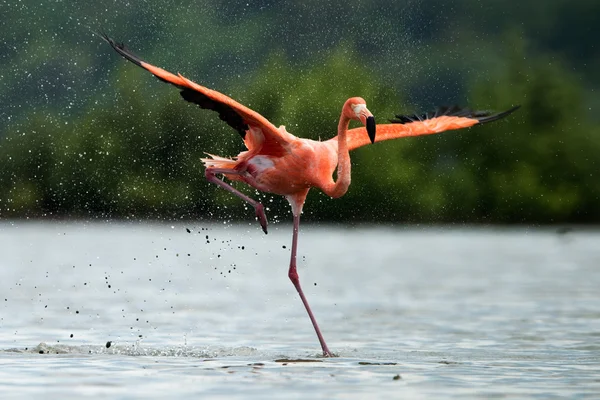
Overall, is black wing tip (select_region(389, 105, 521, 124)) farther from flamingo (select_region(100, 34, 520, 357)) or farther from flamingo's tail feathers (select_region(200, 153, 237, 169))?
flamingo's tail feathers (select_region(200, 153, 237, 169))

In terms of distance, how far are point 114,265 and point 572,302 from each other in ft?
41.3

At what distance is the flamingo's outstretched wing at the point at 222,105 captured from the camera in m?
12.7

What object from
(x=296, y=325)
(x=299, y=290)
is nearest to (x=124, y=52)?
(x=299, y=290)

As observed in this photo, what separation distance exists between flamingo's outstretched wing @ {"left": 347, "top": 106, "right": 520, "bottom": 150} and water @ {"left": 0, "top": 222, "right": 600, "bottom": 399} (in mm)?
2196

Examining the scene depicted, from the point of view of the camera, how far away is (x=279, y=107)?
67312 millimetres

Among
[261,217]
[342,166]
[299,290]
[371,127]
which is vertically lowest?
[299,290]

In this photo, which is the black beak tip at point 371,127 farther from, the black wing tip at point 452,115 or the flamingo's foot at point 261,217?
the black wing tip at point 452,115

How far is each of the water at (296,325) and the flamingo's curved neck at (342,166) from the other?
162 centimetres

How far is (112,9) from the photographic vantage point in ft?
298

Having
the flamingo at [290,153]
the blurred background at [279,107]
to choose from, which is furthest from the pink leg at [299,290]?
the blurred background at [279,107]

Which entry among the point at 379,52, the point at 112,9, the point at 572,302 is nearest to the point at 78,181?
the point at 112,9

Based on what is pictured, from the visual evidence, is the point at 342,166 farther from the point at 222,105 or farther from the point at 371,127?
the point at 222,105

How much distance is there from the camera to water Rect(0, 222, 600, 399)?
38.0ft

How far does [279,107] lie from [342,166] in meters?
53.9
